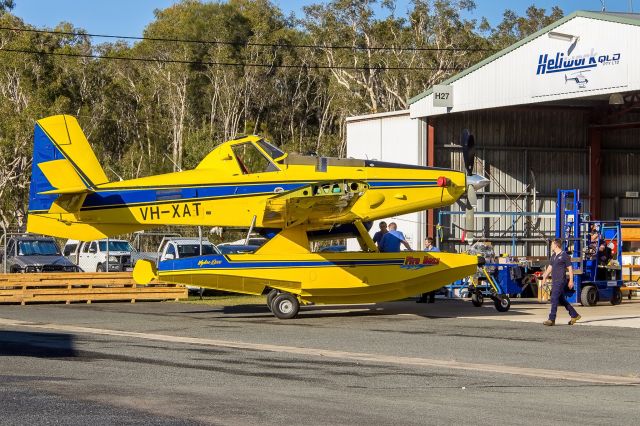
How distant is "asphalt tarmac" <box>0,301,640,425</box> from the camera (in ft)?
32.3

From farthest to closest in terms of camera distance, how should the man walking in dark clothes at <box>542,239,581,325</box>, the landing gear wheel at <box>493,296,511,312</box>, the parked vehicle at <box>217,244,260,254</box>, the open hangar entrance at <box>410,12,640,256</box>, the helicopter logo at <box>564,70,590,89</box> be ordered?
1. the open hangar entrance at <box>410,12,640,256</box>
2. the parked vehicle at <box>217,244,260,254</box>
3. the helicopter logo at <box>564,70,590,89</box>
4. the landing gear wheel at <box>493,296,511,312</box>
5. the man walking in dark clothes at <box>542,239,581,325</box>

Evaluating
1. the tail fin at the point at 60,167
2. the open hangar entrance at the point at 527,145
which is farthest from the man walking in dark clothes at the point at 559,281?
the open hangar entrance at the point at 527,145

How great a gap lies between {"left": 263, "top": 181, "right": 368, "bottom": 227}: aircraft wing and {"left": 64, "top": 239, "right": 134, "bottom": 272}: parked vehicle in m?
17.6

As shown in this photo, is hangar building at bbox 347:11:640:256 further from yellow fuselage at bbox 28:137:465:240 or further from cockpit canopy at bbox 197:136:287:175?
cockpit canopy at bbox 197:136:287:175

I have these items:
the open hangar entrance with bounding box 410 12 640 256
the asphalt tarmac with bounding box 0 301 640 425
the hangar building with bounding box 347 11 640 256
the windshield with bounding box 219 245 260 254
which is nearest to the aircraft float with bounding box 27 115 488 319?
the asphalt tarmac with bounding box 0 301 640 425

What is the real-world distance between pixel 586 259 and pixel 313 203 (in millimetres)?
9084

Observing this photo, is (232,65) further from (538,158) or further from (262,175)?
(262,175)

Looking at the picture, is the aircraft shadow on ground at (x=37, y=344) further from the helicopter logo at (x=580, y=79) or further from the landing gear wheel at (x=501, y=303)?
the helicopter logo at (x=580, y=79)

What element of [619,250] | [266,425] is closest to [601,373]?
[266,425]

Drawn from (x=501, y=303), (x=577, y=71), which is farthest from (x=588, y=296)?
(x=577, y=71)

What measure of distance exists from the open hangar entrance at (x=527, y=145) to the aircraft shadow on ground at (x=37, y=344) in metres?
18.5

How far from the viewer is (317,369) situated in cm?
1348

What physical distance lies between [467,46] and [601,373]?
5614 centimetres

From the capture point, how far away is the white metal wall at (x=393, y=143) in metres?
35.1
